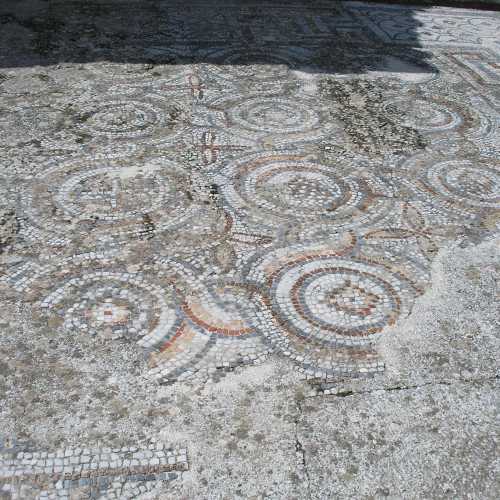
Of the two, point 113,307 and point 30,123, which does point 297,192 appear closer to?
point 113,307

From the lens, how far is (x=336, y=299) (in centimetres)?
413

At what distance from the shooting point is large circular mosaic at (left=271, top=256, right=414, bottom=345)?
12.8 ft

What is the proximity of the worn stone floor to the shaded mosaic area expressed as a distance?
0.02 m

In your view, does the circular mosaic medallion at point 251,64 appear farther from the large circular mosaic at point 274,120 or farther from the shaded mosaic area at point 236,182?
the large circular mosaic at point 274,120

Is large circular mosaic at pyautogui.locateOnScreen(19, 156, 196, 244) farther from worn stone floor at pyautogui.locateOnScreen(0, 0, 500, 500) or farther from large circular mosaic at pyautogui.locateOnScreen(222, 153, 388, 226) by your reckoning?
large circular mosaic at pyautogui.locateOnScreen(222, 153, 388, 226)

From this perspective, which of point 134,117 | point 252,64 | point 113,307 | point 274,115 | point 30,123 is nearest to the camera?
point 113,307

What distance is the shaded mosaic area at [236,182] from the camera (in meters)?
3.94

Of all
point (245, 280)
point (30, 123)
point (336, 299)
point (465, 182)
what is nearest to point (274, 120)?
point (465, 182)

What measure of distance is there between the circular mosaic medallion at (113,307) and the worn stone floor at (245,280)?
0.02 m

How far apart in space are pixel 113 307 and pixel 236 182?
2.03 m

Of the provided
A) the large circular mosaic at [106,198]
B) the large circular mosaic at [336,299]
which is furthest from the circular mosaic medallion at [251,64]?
the large circular mosaic at [336,299]

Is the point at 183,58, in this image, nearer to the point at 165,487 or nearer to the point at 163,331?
the point at 163,331

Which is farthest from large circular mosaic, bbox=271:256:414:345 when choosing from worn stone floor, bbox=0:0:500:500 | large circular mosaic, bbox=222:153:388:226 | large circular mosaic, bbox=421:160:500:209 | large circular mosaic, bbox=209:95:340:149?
large circular mosaic, bbox=209:95:340:149

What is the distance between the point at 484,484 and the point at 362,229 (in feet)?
7.87
